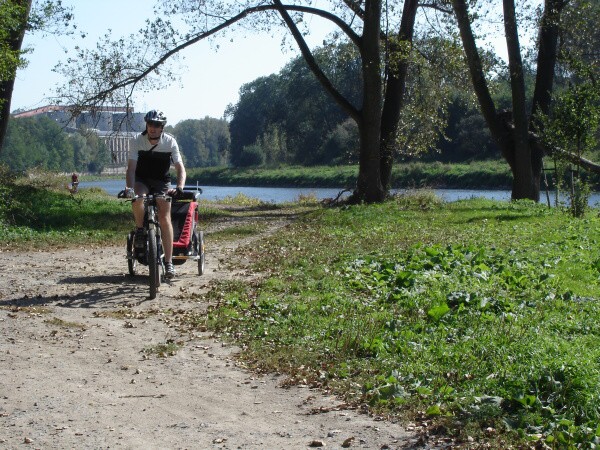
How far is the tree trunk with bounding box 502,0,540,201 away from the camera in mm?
26500

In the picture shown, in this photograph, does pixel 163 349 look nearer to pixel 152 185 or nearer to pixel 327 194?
pixel 152 185

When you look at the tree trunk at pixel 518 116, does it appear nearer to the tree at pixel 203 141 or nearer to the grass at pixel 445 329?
the grass at pixel 445 329

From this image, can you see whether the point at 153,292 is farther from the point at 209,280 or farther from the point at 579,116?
the point at 579,116

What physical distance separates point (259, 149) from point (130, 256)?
71831 millimetres

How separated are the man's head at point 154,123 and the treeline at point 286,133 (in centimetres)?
2882

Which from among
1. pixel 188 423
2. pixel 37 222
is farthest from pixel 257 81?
pixel 188 423

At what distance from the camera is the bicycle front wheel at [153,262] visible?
1009 cm

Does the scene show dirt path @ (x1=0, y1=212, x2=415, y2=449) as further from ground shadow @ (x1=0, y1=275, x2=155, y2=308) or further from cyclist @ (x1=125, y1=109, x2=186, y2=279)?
cyclist @ (x1=125, y1=109, x2=186, y2=279)

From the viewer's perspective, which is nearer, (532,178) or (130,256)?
(130,256)

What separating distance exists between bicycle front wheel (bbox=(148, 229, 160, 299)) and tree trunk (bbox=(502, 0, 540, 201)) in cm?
1906

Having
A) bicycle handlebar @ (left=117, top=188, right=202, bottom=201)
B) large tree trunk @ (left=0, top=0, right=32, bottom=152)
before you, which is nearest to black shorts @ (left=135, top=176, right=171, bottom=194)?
bicycle handlebar @ (left=117, top=188, right=202, bottom=201)

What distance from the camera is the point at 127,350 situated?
763 centimetres

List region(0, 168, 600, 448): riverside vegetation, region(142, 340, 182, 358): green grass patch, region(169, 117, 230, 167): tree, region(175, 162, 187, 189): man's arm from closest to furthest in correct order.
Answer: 1. region(0, 168, 600, 448): riverside vegetation
2. region(142, 340, 182, 358): green grass patch
3. region(175, 162, 187, 189): man's arm
4. region(169, 117, 230, 167): tree

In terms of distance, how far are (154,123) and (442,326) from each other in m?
4.52
